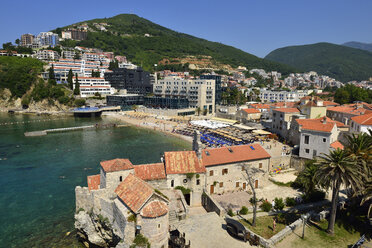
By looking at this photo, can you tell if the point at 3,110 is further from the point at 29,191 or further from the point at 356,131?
the point at 356,131

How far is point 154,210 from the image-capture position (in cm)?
1956

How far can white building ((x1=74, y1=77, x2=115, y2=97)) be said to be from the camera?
12416cm

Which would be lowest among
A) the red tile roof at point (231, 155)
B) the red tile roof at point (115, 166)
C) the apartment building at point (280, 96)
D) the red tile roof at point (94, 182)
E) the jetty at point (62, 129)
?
the jetty at point (62, 129)

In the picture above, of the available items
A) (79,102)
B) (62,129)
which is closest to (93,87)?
(79,102)

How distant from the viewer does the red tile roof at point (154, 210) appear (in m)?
19.3

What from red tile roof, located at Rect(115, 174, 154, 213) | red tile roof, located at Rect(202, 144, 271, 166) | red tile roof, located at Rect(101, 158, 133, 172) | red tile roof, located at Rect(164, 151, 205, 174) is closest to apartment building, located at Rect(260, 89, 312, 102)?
red tile roof, located at Rect(202, 144, 271, 166)

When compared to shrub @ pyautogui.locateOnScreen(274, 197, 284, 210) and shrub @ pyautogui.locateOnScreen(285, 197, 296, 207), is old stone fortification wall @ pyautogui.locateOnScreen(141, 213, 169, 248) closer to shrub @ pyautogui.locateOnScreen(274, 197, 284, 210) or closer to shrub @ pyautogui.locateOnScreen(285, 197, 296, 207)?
shrub @ pyautogui.locateOnScreen(274, 197, 284, 210)

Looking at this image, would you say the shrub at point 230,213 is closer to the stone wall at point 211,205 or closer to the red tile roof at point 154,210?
the stone wall at point 211,205

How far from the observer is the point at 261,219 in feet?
78.4

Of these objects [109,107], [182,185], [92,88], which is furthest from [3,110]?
[182,185]

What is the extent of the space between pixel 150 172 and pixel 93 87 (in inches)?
4494

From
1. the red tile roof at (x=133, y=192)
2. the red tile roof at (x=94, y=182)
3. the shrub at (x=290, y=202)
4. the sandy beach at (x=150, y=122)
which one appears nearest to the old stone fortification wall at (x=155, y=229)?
the red tile roof at (x=133, y=192)

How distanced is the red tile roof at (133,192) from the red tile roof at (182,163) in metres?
4.83

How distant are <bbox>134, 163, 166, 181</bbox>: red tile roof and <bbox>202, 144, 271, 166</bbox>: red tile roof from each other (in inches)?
211
